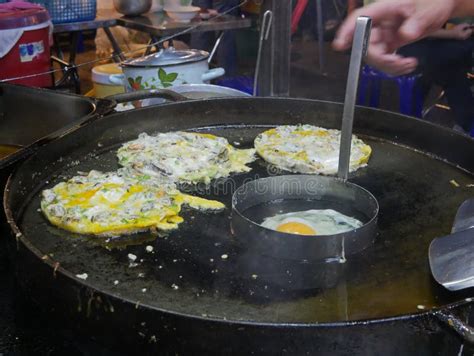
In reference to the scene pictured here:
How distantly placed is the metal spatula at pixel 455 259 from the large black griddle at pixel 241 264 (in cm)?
7

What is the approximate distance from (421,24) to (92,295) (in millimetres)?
1765

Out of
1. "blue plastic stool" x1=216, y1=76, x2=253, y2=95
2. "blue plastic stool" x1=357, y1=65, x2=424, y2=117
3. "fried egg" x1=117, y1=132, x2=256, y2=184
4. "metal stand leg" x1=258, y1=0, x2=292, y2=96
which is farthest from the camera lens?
"blue plastic stool" x1=357, y1=65, x2=424, y2=117

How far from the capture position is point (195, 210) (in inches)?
91.4

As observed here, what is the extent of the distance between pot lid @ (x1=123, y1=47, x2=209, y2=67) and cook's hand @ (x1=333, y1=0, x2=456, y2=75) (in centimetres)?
138

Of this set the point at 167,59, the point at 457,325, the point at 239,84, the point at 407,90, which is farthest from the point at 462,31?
the point at 457,325

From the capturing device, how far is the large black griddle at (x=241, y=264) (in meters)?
1.39

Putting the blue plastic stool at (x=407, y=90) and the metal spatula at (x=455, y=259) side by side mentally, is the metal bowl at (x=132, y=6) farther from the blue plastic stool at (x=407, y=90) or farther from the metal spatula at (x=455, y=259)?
the metal spatula at (x=455, y=259)

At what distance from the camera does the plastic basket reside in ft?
20.5

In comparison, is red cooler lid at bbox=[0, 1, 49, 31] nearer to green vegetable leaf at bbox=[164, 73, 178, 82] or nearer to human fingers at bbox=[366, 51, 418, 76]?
green vegetable leaf at bbox=[164, 73, 178, 82]

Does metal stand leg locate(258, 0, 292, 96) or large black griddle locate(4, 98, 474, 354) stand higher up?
metal stand leg locate(258, 0, 292, 96)

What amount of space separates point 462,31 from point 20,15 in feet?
14.0

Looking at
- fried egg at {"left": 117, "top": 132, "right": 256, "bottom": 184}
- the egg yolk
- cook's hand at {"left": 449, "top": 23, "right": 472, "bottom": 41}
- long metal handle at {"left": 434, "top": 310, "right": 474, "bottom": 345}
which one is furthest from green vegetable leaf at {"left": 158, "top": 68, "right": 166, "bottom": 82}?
cook's hand at {"left": 449, "top": 23, "right": 472, "bottom": 41}

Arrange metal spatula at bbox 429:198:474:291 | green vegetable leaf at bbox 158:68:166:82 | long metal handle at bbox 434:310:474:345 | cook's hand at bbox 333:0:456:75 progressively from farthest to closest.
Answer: green vegetable leaf at bbox 158:68:166:82 → cook's hand at bbox 333:0:456:75 → metal spatula at bbox 429:198:474:291 → long metal handle at bbox 434:310:474:345

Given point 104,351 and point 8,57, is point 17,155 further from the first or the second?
point 8,57
